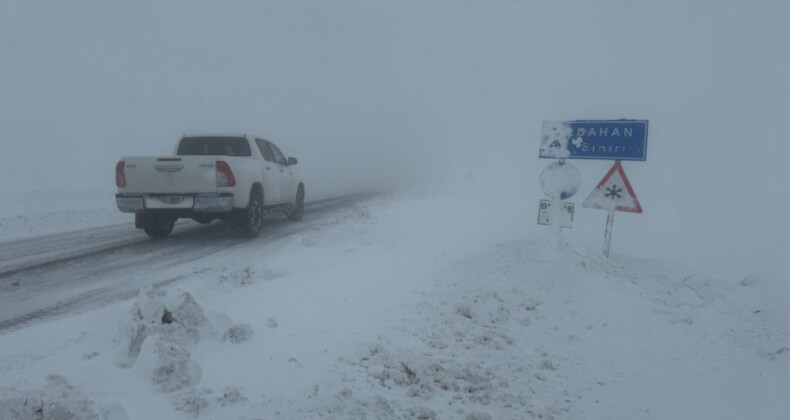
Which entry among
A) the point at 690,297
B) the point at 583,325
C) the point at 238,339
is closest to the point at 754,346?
the point at 690,297

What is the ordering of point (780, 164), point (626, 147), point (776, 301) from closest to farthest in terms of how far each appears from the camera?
point (776, 301), point (626, 147), point (780, 164)

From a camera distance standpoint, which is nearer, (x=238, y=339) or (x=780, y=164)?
(x=238, y=339)

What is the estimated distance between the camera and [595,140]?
23.4ft

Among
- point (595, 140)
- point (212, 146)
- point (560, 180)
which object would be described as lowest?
point (560, 180)

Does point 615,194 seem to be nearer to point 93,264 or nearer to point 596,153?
point 596,153

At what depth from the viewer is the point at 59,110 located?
24.8 m

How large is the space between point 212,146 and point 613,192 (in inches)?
280

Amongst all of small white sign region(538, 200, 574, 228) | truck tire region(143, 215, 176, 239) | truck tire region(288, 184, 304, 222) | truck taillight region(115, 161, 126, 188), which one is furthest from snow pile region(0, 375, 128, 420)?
truck tire region(288, 184, 304, 222)

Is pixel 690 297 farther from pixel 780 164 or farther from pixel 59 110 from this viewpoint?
pixel 59 110

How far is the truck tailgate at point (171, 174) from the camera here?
7.46 metres

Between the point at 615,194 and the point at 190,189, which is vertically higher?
the point at 615,194

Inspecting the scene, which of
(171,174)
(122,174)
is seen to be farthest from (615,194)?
(122,174)

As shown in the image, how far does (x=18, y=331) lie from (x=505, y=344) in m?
3.90

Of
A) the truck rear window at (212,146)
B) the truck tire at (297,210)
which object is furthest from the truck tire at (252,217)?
the truck tire at (297,210)
